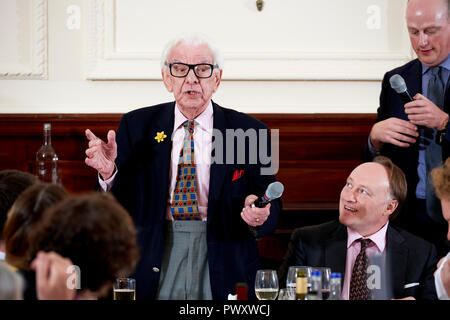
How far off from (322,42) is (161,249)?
6.30 feet

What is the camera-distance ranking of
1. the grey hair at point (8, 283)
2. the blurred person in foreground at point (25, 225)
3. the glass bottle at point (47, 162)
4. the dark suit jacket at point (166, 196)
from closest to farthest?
the grey hair at point (8, 283)
the blurred person in foreground at point (25, 225)
the dark suit jacket at point (166, 196)
the glass bottle at point (47, 162)

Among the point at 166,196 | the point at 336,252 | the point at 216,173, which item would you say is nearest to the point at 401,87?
the point at 336,252

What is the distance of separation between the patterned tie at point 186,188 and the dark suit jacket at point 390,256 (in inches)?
20.2

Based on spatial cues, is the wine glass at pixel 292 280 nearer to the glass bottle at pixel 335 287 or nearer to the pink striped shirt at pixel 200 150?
the glass bottle at pixel 335 287

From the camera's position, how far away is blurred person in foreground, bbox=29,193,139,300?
1662mm

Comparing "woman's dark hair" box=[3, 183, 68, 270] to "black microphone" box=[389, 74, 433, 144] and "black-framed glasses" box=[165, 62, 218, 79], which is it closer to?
"black-framed glasses" box=[165, 62, 218, 79]

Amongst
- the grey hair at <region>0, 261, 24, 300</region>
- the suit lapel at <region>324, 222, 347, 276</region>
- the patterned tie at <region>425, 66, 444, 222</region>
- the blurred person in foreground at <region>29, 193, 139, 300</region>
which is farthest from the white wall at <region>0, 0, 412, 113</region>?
the grey hair at <region>0, 261, 24, 300</region>

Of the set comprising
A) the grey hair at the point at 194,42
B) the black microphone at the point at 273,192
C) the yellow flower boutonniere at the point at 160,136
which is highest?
the grey hair at the point at 194,42

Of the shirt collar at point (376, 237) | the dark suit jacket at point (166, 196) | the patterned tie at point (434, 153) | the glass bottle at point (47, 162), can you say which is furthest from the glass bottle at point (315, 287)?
the glass bottle at point (47, 162)

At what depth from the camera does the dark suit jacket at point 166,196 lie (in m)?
2.81

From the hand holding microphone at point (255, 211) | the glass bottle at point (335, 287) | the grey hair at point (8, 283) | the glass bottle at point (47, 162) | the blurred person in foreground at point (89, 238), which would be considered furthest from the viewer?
the glass bottle at point (47, 162)

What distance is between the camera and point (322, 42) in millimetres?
4211

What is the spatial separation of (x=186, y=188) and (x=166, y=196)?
86mm
